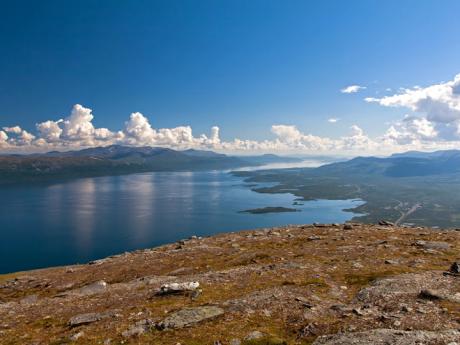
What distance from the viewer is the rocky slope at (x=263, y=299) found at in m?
14.8

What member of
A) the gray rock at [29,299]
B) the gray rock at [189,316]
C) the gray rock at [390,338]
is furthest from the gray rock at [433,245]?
the gray rock at [29,299]

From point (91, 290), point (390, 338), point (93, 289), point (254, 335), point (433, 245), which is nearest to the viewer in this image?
point (390, 338)

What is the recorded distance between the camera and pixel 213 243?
42625 millimetres

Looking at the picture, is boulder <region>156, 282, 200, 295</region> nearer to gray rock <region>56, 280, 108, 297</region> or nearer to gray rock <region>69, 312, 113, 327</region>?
gray rock <region>69, 312, 113, 327</region>

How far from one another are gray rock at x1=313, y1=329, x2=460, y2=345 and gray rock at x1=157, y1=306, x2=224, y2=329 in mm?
5893

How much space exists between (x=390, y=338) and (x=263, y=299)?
7614 millimetres

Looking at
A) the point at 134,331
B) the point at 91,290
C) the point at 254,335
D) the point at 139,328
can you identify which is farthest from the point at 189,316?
the point at 91,290

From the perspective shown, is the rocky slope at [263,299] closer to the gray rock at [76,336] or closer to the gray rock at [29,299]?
the gray rock at [76,336]

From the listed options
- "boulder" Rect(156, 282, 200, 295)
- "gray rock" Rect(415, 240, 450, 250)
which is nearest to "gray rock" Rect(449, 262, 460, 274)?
"gray rock" Rect(415, 240, 450, 250)

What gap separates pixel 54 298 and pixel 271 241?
23138 millimetres

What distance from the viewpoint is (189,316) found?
17.1 meters

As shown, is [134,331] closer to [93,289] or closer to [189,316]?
[189,316]

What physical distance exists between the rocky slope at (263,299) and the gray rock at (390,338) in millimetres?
41

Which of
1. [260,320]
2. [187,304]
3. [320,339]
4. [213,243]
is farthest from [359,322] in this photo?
[213,243]
